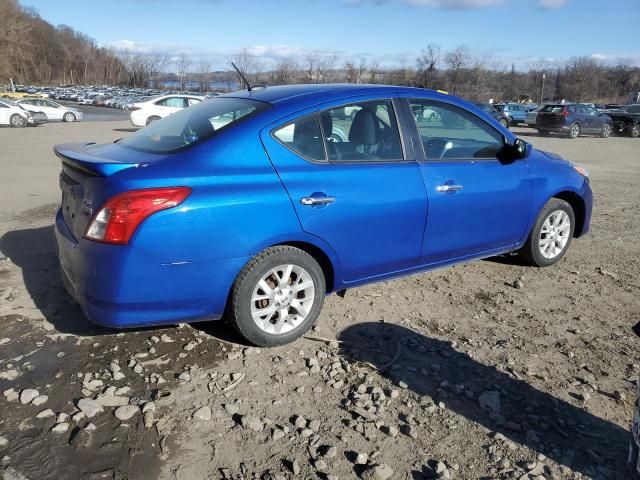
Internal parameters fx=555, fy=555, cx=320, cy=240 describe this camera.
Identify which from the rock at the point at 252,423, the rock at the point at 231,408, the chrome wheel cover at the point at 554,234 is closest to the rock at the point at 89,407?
the rock at the point at 231,408

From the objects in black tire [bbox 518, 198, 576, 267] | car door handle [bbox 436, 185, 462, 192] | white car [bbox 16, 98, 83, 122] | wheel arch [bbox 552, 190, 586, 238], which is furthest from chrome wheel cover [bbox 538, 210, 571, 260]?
white car [bbox 16, 98, 83, 122]

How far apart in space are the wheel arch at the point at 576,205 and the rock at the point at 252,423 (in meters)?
3.68

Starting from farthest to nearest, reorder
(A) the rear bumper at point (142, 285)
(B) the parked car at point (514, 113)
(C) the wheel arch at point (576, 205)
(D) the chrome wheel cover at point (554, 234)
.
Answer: (B) the parked car at point (514, 113) < (C) the wheel arch at point (576, 205) < (D) the chrome wheel cover at point (554, 234) < (A) the rear bumper at point (142, 285)

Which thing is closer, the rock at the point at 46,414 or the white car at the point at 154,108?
the rock at the point at 46,414

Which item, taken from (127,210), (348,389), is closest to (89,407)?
(127,210)

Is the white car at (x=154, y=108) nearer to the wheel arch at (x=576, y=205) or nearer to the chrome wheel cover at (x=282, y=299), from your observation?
the wheel arch at (x=576, y=205)

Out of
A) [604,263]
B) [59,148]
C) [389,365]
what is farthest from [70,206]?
[604,263]

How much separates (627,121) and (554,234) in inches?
1058

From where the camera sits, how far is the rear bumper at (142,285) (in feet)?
10.2

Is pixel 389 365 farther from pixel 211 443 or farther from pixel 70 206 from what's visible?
pixel 70 206

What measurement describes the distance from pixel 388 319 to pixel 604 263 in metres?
2.78

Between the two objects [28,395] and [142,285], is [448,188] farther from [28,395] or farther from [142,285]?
[28,395]

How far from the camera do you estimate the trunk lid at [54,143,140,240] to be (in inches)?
125

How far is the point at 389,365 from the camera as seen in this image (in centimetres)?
345
